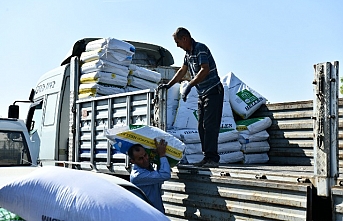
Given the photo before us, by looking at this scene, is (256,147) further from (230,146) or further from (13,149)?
(13,149)

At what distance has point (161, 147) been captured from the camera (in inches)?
189

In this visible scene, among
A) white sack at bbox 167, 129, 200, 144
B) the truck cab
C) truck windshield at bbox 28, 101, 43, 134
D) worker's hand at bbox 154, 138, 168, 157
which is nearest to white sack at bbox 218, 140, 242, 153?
white sack at bbox 167, 129, 200, 144

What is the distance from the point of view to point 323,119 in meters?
3.65

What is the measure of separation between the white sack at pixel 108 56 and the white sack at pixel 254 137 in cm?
207

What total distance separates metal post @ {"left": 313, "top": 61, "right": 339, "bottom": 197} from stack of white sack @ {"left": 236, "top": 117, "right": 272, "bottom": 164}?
2.67 m

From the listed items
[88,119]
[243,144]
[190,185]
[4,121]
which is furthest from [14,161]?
[243,144]

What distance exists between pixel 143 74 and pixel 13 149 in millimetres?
2327

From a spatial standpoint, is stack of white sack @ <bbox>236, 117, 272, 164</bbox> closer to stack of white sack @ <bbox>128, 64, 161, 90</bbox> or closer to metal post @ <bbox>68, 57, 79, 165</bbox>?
→ stack of white sack @ <bbox>128, 64, 161, 90</bbox>

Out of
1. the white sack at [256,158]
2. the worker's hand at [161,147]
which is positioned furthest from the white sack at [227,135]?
the worker's hand at [161,147]

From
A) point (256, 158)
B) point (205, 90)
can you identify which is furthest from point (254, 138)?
point (205, 90)

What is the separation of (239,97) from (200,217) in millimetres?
2633

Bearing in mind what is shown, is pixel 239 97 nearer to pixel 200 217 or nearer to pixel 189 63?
pixel 189 63

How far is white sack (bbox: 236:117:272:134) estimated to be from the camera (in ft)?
21.0

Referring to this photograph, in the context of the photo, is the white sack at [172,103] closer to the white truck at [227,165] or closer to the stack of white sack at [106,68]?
the white truck at [227,165]
